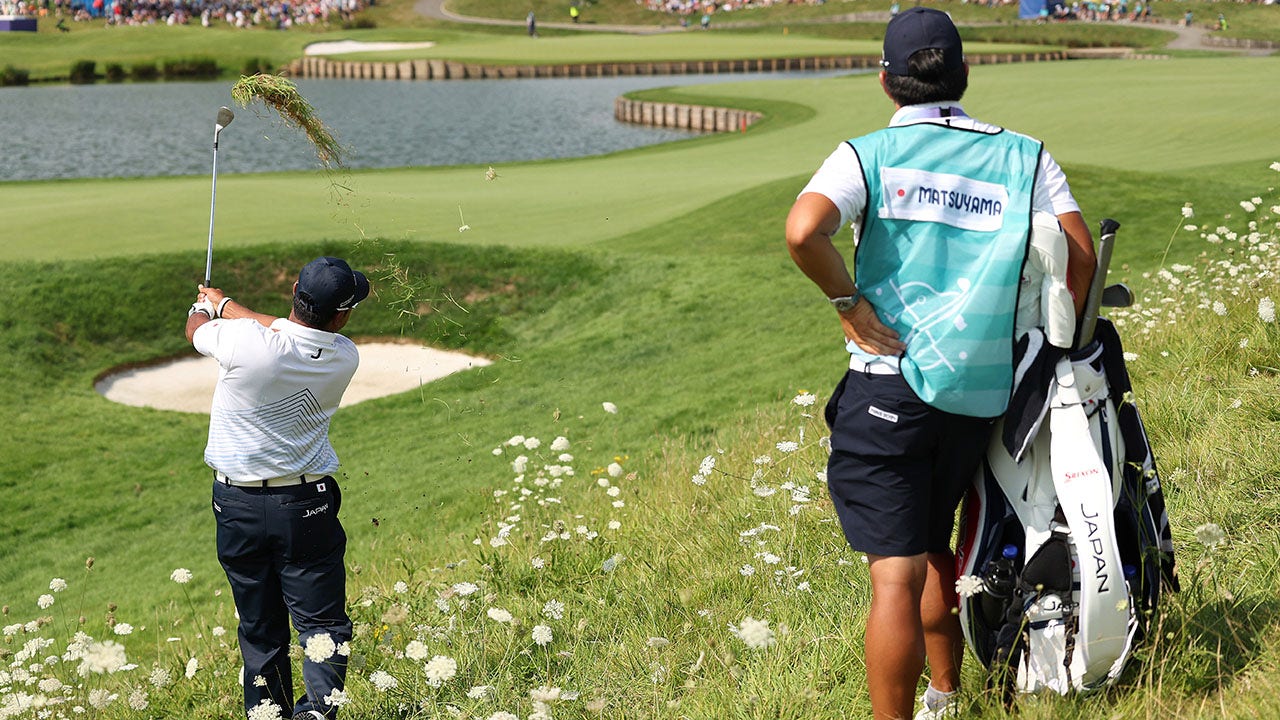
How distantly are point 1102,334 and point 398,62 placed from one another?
59.1m

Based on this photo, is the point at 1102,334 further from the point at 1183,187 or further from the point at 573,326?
the point at 1183,187

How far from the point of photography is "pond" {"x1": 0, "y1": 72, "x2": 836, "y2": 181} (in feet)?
98.1

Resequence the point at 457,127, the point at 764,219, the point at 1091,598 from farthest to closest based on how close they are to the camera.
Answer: the point at 457,127 < the point at 764,219 < the point at 1091,598

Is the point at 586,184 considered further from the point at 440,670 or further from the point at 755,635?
the point at 755,635

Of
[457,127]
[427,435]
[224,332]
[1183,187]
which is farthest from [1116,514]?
[457,127]

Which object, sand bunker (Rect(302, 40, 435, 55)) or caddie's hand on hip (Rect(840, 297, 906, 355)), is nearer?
caddie's hand on hip (Rect(840, 297, 906, 355))

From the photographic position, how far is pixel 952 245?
2.95 metres

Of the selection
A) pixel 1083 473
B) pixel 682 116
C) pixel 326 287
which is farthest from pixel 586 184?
pixel 682 116

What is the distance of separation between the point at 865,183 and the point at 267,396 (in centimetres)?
238

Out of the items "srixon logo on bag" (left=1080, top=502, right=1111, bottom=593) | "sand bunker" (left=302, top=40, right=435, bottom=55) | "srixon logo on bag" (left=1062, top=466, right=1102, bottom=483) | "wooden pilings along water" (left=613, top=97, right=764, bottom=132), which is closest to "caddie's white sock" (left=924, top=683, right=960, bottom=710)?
"srixon logo on bag" (left=1080, top=502, right=1111, bottom=593)

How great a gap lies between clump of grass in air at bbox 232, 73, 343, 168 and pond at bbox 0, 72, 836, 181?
60.9ft

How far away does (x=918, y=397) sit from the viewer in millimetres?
2943

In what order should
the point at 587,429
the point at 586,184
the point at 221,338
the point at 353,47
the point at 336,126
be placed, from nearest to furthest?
the point at 221,338 → the point at 587,429 → the point at 586,184 → the point at 336,126 → the point at 353,47

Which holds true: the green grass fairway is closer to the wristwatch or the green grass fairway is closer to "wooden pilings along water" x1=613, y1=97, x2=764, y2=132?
the wristwatch
